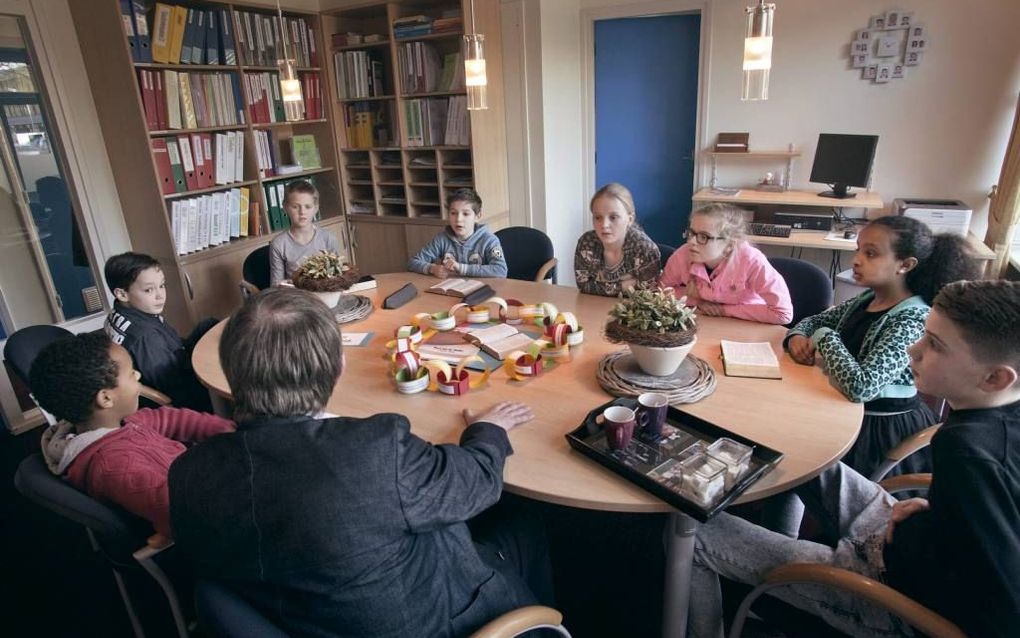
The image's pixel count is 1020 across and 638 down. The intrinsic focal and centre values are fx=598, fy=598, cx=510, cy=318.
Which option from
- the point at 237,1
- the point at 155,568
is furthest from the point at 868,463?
the point at 237,1

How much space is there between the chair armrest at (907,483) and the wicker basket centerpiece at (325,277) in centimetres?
189

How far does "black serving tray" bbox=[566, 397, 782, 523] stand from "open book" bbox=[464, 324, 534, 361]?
0.50m

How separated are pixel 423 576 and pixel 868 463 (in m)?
1.38

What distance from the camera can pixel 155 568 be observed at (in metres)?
1.39

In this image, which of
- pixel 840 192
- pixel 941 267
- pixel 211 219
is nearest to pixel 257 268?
pixel 211 219

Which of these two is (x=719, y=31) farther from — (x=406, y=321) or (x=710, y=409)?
(x=710, y=409)

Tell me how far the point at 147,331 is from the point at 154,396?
0.28 m

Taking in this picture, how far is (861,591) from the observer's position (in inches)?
43.5

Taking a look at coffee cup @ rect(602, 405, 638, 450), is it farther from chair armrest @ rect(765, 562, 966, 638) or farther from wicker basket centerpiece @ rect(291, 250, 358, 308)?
wicker basket centerpiece @ rect(291, 250, 358, 308)

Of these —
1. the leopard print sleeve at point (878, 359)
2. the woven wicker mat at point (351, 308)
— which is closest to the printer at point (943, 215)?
the leopard print sleeve at point (878, 359)

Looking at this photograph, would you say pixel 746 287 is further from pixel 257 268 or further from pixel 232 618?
pixel 257 268

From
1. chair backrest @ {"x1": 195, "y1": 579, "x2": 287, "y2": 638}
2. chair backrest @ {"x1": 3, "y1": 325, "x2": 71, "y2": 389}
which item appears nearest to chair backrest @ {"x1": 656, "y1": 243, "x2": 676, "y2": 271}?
chair backrest @ {"x1": 195, "y1": 579, "x2": 287, "y2": 638}

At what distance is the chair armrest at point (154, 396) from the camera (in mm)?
2088

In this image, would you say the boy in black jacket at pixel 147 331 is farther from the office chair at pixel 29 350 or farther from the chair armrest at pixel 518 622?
the chair armrest at pixel 518 622
